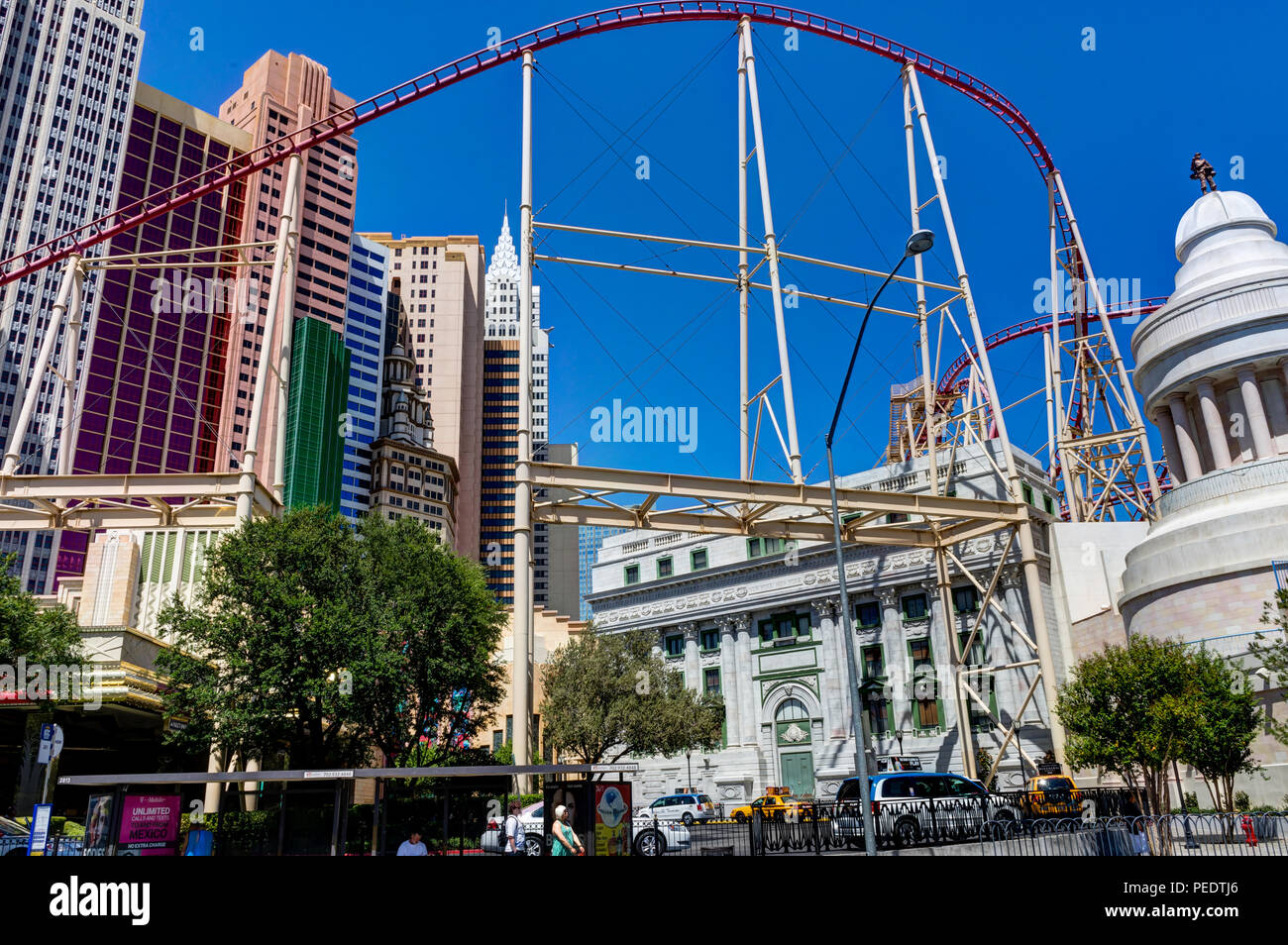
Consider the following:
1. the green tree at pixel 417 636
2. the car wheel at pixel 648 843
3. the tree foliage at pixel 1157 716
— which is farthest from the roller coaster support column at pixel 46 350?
the tree foliage at pixel 1157 716

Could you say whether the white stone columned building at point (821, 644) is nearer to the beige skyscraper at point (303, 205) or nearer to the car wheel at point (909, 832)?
the car wheel at point (909, 832)

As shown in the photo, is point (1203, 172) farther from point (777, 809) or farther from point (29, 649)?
point (29, 649)

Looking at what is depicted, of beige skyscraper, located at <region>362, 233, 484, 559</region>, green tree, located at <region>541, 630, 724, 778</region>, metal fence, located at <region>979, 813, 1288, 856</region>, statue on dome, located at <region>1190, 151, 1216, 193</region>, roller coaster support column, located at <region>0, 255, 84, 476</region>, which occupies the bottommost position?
metal fence, located at <region>979, 813, 1288, 856</region>

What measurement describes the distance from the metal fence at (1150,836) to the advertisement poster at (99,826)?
59.7 ft

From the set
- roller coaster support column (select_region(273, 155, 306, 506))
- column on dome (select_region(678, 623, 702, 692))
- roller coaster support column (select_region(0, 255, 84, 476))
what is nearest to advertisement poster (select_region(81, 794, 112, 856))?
roller coaster support column (select_region(273, 155, 306, 506))

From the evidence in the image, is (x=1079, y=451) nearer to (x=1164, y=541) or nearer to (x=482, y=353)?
(x=1164, y=541)

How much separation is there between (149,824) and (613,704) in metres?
28.3

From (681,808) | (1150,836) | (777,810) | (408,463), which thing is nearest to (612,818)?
(1150,836)

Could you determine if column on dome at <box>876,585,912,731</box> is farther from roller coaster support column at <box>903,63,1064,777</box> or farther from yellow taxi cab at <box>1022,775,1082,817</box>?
yellow taxi cab at <box>1022,775,1082,817</box>

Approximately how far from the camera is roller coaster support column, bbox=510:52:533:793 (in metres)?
28.6

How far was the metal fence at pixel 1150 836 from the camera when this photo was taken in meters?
18.3

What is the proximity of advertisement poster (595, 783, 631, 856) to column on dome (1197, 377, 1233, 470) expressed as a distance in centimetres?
3114

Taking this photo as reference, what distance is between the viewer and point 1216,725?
23.5 m
